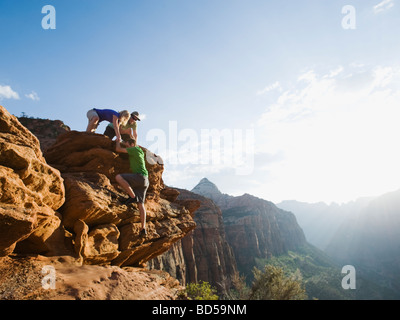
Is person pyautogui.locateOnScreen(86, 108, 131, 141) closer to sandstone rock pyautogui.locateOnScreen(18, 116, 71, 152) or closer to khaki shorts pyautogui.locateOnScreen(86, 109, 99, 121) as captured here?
khaki shorts pyautogui.locateOnScreen(86, 109, 99, 121)

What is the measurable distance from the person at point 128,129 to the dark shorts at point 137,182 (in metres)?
2.32

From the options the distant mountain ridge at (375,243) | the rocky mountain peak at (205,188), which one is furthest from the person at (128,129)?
the distant mountain ridge at (375,243)

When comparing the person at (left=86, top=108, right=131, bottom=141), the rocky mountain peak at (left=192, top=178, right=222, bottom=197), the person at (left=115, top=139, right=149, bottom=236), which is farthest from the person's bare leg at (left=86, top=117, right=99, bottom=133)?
the rocky mountain peak at (left=192, top=178, right=222, bottom=197)

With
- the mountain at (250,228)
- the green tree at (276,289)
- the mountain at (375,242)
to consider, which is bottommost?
the mountain at (375,242)

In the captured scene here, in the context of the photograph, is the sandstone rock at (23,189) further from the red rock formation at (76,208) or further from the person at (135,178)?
the person at (135,178)

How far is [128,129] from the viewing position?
32.9ft

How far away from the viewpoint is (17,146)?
17.7ft

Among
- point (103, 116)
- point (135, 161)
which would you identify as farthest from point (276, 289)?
point (103, 116)

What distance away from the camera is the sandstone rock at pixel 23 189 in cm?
450

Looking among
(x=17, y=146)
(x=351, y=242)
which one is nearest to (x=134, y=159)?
(x=17, y=146)

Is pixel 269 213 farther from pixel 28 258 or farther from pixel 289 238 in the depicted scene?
pixel 28 258

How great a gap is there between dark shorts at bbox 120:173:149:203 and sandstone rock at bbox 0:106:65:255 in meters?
2.08

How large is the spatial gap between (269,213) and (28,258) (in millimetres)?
124592

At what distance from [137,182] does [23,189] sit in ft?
11.5
